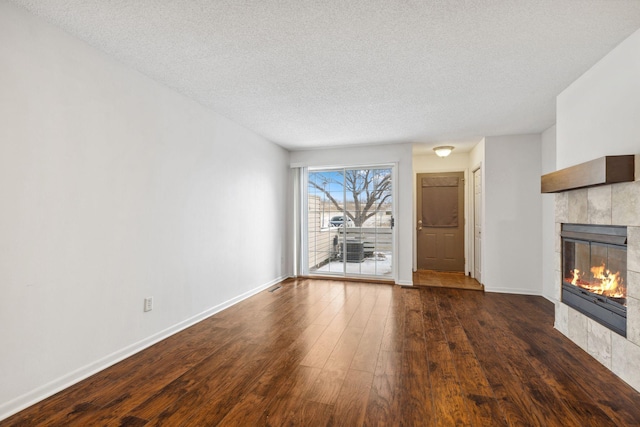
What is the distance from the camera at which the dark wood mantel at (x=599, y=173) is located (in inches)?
85.4

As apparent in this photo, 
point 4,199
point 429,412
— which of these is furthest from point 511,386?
point 4,199

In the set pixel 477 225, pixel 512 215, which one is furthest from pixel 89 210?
pixel 477 225

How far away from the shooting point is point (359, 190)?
18.4ft

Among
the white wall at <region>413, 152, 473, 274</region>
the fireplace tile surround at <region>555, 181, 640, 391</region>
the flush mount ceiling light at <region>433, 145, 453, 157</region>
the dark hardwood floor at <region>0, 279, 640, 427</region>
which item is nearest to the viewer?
the dark hardwood floor at <region>0, 279, 640, 427</region>

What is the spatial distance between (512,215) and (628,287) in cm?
269

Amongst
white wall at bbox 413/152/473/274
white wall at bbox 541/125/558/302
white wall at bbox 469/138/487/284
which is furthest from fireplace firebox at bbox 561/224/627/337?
white wall at bbox 413/152/473/274

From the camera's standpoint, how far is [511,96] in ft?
10.8

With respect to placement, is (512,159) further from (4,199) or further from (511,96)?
(4,199)

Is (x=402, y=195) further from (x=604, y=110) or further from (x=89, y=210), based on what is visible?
(x=89, y=210)

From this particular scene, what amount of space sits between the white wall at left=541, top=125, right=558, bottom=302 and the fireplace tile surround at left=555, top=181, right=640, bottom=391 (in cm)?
141

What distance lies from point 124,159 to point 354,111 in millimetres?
2444

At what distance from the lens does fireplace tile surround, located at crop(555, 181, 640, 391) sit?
215 cm

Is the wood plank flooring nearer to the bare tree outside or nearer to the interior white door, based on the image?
the interior white door

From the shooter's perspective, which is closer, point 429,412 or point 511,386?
point 429,412
